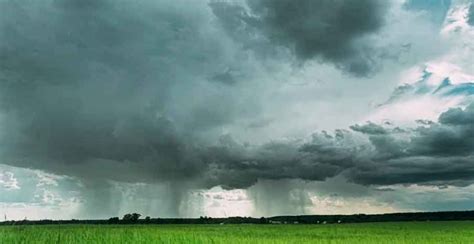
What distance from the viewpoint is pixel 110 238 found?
50.3 feet

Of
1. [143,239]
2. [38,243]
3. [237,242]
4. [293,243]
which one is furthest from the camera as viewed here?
[293,243]

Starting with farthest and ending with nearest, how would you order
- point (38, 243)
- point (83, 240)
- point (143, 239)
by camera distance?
1. point (143, 239)
2. point (83, 240)
3. point (38, 243)

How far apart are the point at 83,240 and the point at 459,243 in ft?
58.9

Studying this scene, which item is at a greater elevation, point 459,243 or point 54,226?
point 54,226

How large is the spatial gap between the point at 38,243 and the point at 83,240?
1.48 m

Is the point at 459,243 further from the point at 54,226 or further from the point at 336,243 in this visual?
the point at 54,226

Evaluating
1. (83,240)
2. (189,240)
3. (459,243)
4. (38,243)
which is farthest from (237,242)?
(459,243)

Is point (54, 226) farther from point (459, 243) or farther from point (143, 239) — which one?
point (459, 243)

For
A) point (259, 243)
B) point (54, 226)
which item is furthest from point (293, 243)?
point (54, 226)

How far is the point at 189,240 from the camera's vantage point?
1623cm

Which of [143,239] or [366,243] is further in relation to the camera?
[366,243]

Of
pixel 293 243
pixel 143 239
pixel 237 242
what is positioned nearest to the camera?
pixel 143 239

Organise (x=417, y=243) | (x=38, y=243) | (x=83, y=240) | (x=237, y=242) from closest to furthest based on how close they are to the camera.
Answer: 1. (x=38, y=243)
2. (x=83, y=240)
3. (x=237, y=242)
4. (x=417, y=243)

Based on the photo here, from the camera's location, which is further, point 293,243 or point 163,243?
point 293,243
